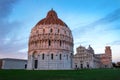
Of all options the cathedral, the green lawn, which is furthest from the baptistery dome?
the green lawn

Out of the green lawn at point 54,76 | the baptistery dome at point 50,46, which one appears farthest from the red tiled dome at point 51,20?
the green lawn at point 54,76

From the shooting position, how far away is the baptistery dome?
54316 mm

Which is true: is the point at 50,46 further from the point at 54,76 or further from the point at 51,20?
the point at 54,76

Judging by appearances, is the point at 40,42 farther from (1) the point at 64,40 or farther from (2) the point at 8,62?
(2) the point at 8,62

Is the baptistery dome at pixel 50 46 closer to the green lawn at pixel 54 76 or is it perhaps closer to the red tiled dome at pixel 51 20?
the red tiled dome at pixel 51 20

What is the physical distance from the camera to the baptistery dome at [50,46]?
54.3 m

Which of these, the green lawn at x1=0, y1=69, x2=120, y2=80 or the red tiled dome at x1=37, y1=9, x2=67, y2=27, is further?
the red tiled dome at x1=37, y1=9, x2=67, y2=27

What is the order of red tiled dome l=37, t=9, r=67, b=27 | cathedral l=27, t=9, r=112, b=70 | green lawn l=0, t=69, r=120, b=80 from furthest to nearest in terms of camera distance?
1. red tiled dome l=37, t=9, r=67, b=27
2. cathedral l=27, t=9, r=112, b=70
3. green lawn l=0, t=69, r=120, b=80

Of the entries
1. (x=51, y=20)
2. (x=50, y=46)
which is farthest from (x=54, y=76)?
(x=51, y=20)

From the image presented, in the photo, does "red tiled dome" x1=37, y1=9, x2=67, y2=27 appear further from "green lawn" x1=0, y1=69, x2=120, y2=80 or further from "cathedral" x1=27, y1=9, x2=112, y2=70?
"green lawn" x1=0, y1=69, x2=120, y2=80

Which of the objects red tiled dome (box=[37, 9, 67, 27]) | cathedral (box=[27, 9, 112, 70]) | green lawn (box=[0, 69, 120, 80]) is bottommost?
green lawn (box=[0, 69, 120, 80])

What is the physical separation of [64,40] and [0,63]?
3458 centimetres

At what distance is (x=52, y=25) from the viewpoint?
57.6 m

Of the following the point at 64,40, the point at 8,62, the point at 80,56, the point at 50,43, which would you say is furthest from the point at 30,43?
the point at 80,56
